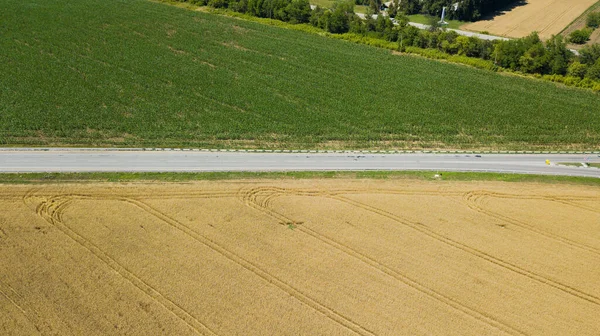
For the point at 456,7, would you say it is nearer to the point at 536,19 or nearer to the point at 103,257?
the point at 536,19

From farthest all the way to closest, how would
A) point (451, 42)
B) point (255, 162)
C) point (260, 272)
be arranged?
point (451, 42), point (255, 162), point (260, 272)

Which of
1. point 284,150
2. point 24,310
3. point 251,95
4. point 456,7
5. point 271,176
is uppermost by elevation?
point 456,7

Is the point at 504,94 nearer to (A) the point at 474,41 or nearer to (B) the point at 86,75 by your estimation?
(A) the point at 474,41

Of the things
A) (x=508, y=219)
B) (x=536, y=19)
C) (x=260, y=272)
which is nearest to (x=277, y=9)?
(x=536, y=19)

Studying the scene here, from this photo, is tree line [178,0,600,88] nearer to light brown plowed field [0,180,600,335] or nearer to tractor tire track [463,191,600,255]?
light brown plowed field [0,180,600,335]

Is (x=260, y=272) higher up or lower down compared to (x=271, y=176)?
lower down

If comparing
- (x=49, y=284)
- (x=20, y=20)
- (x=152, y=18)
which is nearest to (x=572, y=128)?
(x=49, y=284)
